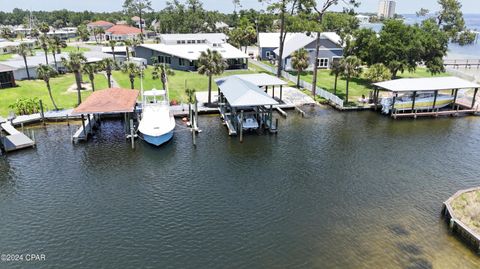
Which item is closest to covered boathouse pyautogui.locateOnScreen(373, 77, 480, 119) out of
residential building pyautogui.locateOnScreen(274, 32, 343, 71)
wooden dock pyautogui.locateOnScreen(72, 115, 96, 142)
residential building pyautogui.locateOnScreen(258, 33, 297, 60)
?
residential building pyautogui.locateOnScreen(274, 32, 343, 71)

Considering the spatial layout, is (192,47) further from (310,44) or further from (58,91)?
(58,91)

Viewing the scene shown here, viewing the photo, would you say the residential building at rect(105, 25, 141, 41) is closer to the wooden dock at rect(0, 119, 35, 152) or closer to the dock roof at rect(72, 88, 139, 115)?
the dock roof at rect(72, 88, 139, 115)

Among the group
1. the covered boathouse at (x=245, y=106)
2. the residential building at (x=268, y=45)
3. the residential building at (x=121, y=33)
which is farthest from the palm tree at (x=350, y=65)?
the residential building at (x=121, y=33)

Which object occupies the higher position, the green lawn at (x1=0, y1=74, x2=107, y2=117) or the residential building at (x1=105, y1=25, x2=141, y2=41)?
the residential building at (x1=105, y1=25, x2=141, y2=41)

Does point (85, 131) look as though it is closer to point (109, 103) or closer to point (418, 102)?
point (109, 103)

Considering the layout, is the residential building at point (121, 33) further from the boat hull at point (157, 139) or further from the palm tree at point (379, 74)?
the boat hull at point (157, 139)

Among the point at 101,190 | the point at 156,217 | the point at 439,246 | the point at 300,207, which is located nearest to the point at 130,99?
the point at 101,190
